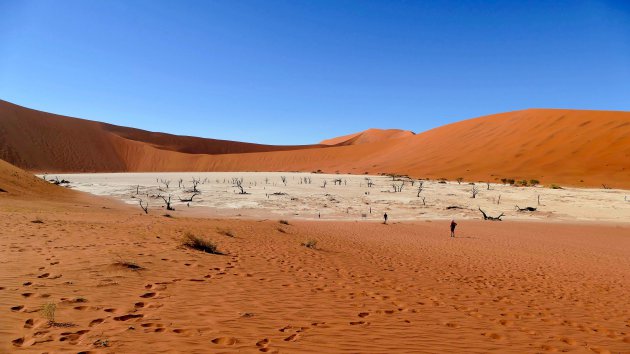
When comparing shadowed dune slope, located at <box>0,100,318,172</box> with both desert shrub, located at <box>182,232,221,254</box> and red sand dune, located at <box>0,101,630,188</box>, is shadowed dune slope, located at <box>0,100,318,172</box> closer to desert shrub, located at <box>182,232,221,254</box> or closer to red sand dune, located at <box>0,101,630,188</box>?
red sand dune, located at <box>0,101,630,188</box>

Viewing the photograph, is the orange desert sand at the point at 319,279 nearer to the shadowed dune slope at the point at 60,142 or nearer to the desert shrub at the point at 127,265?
the desert shrub at the point at 127,265

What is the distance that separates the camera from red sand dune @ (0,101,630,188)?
45.7 metres

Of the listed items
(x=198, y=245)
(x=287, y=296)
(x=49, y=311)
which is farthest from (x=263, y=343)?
(x=198, y=245)

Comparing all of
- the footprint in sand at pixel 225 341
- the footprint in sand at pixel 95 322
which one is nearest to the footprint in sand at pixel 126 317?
the footprint in sand at pixel 95 322

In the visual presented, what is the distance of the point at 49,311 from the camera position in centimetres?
469

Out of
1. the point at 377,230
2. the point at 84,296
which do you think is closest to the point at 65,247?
the point at 84,296

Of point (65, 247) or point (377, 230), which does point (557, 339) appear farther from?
point (377, 230)

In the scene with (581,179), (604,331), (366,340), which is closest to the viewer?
(366,340)

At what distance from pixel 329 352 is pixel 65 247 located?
7491 millimetres

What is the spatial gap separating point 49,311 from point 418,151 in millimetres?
69236

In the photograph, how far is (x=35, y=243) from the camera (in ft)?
29.8

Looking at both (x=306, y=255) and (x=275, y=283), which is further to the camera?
(x=306, y=255)

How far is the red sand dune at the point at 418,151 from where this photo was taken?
150ft

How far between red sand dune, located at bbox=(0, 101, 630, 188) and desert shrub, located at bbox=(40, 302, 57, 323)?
43.6 metres
